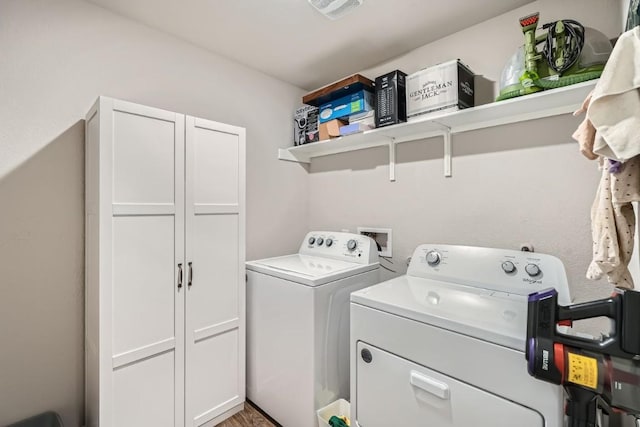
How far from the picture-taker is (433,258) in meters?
1.65

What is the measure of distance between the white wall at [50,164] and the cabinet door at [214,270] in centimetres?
51

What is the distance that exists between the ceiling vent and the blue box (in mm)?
555

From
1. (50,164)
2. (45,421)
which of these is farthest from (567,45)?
(45,421)

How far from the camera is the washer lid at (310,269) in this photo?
1671mm

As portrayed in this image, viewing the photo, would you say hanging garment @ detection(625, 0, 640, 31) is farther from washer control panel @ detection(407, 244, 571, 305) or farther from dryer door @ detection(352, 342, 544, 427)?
dryer door @ detection(352, 342, 544, 427)

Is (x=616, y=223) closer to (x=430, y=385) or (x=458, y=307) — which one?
(x=458, y=307)

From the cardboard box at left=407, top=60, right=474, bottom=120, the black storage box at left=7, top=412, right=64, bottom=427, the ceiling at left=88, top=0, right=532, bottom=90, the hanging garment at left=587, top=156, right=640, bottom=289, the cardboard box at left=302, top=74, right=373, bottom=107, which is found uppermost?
the ceiling at left=88, top=0, right=532, bottom=90

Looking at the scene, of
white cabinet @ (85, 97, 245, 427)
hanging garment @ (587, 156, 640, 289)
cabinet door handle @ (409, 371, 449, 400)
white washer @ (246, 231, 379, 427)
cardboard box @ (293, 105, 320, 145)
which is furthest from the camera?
cardboard box @ (293, 105, 320, 145)

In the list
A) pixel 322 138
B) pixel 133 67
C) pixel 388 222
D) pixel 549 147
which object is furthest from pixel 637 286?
pixel 133 67

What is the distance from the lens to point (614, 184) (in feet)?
2.43

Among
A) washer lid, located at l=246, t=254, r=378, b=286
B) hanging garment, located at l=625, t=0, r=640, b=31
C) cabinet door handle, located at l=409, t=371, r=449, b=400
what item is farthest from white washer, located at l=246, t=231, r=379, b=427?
hanging garment, located at l=625, t=0, r=640, b=31

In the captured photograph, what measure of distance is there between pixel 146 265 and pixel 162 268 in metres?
0.08

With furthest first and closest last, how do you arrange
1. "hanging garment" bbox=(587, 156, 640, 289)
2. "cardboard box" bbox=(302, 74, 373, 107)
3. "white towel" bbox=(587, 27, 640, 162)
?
"cardboard box" bbox=(302, 74, 373, 107) → "hanging garment" bbox=(587, 156, 640, 289) → "white towel" bbox=(587, 27, 640, 162)

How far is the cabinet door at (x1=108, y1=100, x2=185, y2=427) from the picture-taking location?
1426mm
